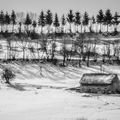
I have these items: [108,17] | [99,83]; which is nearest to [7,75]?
[99,83]

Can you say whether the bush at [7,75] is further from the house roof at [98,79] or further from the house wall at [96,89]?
the house wall at [96,89]

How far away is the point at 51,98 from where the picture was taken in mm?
35781

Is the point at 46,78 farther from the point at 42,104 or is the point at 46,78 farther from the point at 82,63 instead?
the point at 42,104

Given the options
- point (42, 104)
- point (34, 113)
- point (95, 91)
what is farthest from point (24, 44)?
point (34, 113)

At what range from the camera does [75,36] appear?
98938 mm

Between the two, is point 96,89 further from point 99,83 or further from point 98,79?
point 98,79

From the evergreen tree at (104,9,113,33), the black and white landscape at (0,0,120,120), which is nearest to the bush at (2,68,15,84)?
the black and white landscape at (0,0,120,120)

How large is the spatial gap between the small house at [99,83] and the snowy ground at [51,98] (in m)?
3.80

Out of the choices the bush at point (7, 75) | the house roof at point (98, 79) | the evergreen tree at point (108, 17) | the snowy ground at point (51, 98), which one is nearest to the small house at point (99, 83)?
the house roof at point (98, 79)

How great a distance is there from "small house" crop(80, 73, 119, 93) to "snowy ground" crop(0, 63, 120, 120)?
149 inches

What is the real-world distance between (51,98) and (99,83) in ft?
55.5

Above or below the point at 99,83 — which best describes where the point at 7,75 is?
above

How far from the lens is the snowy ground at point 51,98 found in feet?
76.6

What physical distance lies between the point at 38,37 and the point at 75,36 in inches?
517
